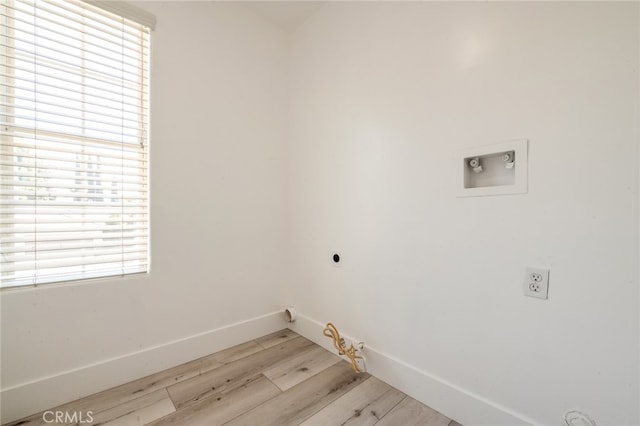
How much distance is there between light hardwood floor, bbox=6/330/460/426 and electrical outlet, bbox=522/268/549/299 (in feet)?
2.35

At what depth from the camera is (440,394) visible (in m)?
1.22

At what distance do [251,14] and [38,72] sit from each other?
54.4 inches

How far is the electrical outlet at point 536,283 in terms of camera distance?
0.96 metres

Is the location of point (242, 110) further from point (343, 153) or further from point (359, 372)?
point (359, 372)

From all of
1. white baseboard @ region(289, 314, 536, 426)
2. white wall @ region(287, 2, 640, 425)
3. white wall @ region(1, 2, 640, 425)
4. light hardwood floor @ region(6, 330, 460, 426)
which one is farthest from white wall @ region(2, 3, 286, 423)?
white baseboard @ region(289, 314, 536, 426)

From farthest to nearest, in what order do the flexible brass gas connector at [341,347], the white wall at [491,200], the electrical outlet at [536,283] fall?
the flexible brass gas connector at [341,347]
the electrical outlet at [536,283]
the white wall at [491,200]

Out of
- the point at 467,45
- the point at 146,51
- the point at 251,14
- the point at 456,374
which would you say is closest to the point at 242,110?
the point at 146,51

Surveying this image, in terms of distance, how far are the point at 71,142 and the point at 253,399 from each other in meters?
1.61

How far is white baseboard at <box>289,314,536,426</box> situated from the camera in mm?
1058

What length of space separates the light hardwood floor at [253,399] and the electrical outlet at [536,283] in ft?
2.35

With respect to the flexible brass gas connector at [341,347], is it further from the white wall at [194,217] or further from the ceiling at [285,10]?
the ceiling at [285,10]

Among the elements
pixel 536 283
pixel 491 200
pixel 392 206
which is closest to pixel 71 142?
pixel 392 206

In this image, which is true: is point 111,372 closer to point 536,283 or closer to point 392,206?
point 392,206

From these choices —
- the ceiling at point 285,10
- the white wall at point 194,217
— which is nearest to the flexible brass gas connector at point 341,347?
the white wall at point 194,217
